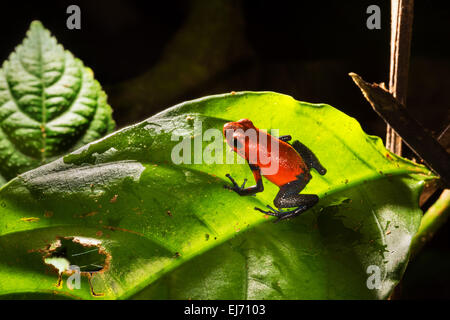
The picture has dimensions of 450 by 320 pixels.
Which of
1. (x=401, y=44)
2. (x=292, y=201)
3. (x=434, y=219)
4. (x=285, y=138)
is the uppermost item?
(x=401, y=44)

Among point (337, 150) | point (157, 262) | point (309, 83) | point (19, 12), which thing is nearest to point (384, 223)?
point (337, 150)

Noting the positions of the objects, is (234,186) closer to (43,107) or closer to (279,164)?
(279,164)

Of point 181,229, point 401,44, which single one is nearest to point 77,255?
point 181,229

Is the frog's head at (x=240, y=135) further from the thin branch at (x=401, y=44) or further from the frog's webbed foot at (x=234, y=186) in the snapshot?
the thin branch at (x=401, y=44)

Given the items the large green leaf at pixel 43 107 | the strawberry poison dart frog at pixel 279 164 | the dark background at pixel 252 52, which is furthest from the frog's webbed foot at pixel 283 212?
the dark background at pixel 252 52

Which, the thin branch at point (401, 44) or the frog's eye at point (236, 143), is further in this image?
the thin branch at point (401, 44)

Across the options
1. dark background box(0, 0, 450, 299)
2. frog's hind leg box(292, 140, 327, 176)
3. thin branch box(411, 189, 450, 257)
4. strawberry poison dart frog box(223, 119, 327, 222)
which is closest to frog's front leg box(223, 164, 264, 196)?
strawberry poison dart frog box(223, 119, 327, 222)
